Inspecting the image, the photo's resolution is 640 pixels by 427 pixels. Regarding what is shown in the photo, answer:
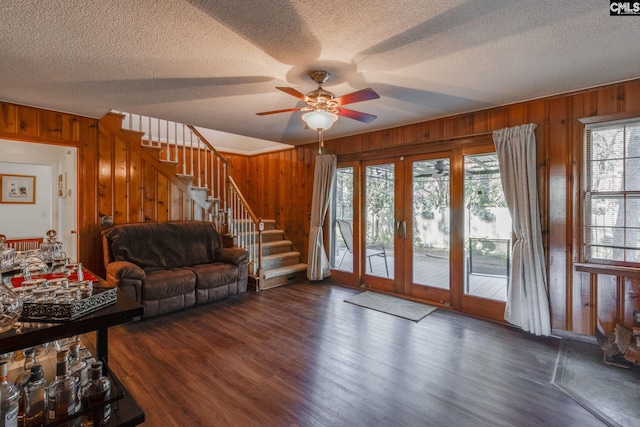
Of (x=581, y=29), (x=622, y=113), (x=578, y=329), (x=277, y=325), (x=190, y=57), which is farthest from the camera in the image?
(x=277, y=325)

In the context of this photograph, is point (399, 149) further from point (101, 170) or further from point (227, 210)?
point (101, 170)

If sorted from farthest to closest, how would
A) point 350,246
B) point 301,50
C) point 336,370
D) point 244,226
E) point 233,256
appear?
point 244,226 → point 350,246 → point 233,256 → point 336,370 → point 301,50

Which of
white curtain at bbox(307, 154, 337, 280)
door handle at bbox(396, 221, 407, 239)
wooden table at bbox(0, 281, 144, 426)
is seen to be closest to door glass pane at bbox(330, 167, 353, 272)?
white curtain at bbox(307, 154, 337, 280)

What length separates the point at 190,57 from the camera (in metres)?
2.38

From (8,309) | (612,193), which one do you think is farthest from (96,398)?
(612,193)

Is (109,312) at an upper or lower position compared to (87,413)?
upper

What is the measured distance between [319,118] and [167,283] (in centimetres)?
275

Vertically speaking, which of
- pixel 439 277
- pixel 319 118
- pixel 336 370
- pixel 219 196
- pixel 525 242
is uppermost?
pixel 319 118

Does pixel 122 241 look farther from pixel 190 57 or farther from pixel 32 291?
pixel 32 291

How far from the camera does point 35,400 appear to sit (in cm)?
109

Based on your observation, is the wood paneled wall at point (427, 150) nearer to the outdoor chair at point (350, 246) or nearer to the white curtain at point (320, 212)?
the white curtain at point (320, 212)

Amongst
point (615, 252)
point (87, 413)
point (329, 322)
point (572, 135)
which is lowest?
point (329, 322)

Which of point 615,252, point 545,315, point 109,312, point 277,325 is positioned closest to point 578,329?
point 545,315

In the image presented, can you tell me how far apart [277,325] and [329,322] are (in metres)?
0.59
